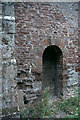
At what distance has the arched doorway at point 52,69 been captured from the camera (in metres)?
5.23

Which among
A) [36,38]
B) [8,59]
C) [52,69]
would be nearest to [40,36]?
[36,38]

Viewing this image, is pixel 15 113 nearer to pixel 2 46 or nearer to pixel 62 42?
pixel 2 46

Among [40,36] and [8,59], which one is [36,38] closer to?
[40,36]

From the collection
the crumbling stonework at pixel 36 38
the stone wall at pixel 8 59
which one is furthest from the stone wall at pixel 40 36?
the stone wall at pixel 8 59

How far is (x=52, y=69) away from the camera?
548 cm

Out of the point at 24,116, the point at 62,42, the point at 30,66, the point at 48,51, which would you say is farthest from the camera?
the point at 48,51

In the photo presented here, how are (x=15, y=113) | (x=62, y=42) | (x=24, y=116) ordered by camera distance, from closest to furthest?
(x=15, y=113) → (x=24, y=116) → (x=62, y=42)

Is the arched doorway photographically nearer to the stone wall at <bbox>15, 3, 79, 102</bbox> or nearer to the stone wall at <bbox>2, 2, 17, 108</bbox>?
the stone wall at <bbox>15, 3, 79, 102</bbox>

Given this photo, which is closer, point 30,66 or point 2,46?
point 2,46

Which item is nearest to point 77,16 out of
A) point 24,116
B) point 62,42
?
point 62,42

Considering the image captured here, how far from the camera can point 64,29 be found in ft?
16.5

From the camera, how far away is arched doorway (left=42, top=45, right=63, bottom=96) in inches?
206

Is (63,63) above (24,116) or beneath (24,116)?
above

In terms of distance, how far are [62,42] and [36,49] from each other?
100 cm
